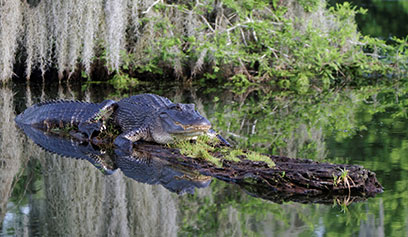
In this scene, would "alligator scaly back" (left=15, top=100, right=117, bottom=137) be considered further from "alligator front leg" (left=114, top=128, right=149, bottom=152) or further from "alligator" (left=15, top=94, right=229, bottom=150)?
"alligator front leg" (left=114, top=128, right=149, bottom=152)

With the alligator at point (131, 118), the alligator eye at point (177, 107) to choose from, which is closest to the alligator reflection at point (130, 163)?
the alligator at point (131, 118)

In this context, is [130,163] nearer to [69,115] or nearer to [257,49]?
[69,115]

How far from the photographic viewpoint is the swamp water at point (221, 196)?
177 inches

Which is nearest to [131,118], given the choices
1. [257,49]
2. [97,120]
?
[97,120]

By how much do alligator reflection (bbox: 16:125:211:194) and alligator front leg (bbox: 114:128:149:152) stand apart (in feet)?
0.29

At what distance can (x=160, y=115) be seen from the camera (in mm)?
6980

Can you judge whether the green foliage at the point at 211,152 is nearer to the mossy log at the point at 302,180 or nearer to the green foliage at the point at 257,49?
the mossy log at the point at 302,180

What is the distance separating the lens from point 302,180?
207 inches

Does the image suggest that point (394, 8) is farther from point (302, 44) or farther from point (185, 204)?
point (185, 204)

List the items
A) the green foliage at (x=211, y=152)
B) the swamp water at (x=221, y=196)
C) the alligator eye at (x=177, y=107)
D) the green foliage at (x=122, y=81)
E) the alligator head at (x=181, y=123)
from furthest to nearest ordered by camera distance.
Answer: the green foliage at (x=122, y=81)
the alligator eye at (x=177, y=107)
the alligator head at (x=181, y=123)
the green foliage at (x=211, y=152)
the swamp water at (x=221, y=196)

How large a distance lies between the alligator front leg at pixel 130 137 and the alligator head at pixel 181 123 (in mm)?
136

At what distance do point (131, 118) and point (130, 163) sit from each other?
1058 millimetres

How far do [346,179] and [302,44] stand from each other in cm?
738

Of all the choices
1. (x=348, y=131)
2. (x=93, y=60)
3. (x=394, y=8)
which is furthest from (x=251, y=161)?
(x=394, y=8)
